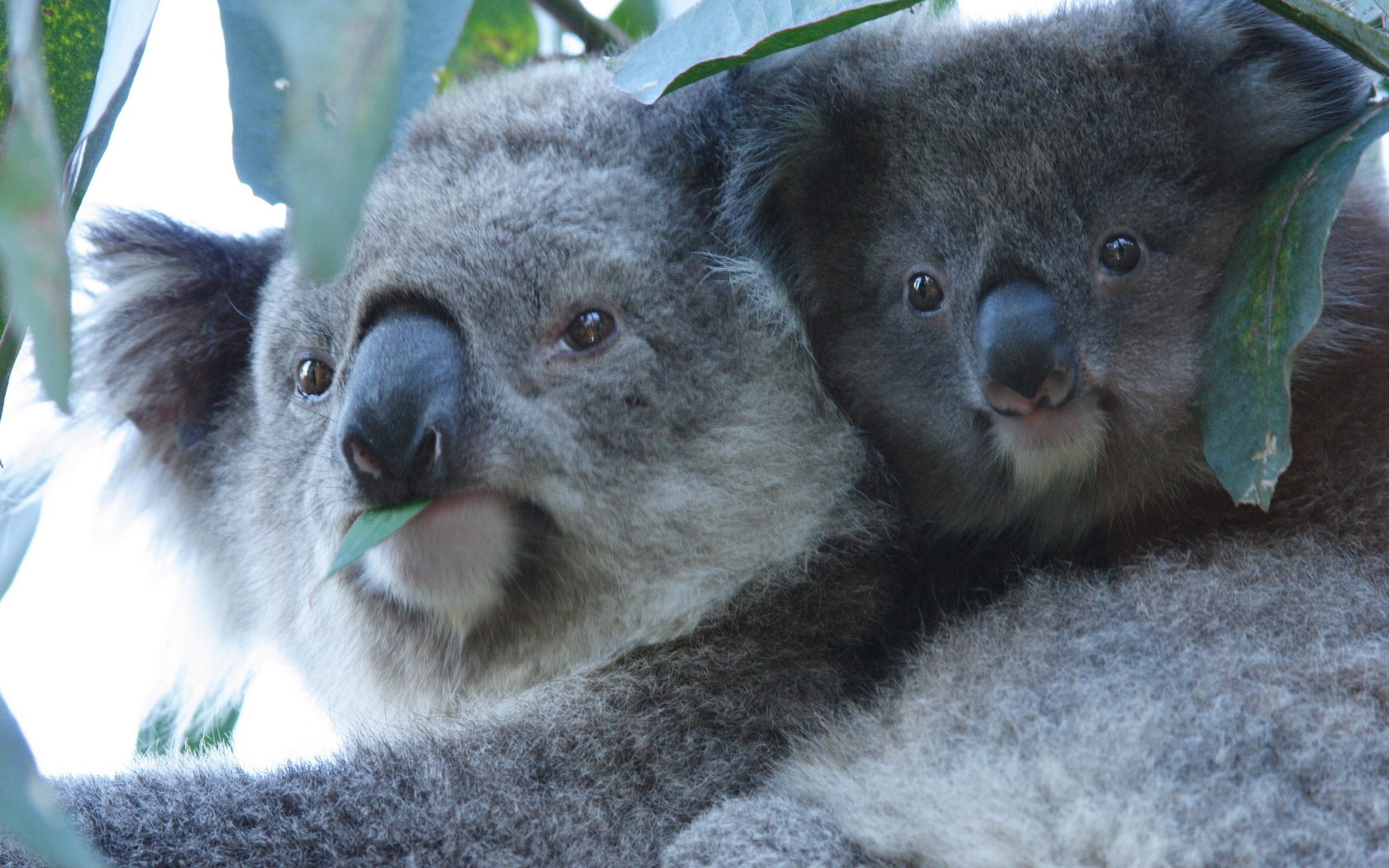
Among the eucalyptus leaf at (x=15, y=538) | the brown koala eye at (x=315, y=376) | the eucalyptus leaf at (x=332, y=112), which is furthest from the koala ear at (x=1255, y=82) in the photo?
the eucalyptus leaf at (x=15, y=538)

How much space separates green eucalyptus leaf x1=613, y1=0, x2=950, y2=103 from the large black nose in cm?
49

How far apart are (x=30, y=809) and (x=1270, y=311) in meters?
1.47

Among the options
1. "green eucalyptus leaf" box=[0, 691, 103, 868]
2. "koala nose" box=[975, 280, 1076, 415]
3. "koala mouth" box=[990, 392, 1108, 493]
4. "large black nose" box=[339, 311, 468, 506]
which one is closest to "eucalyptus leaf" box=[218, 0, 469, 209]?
"large black nose" box=[339, 311, 468, 506]

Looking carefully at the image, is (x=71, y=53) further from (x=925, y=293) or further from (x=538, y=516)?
(x=925, y=293)

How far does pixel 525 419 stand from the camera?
185cm

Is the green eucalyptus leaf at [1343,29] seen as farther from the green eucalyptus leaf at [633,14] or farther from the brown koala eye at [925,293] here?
the green eucalyptus leaf at [633,14]

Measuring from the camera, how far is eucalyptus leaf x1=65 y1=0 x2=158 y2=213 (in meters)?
1.26

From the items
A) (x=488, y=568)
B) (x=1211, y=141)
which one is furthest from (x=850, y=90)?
(x=488, y=568)

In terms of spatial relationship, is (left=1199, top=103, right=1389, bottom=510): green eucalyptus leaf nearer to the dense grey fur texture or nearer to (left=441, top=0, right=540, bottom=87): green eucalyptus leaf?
the dense grey fur texture

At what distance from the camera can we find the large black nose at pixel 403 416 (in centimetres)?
170

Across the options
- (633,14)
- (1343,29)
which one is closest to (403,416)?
(1343,29)

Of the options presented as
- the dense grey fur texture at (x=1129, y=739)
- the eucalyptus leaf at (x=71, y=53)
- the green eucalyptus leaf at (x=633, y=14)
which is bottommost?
the dense grey fur texture at (x=1129, y=739)

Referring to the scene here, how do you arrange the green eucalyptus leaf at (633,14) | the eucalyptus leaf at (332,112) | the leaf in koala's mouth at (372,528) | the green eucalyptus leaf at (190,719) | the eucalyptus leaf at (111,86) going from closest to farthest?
the eucalyptus leaf at (332,112)
the eucalyptus leaf at (111,86)
the leaf in koala's mouth at (372,528)
the green eucalyptus leaf at (633,14)
the green eucalyptus leaf at (190,719)

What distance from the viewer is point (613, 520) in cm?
198
